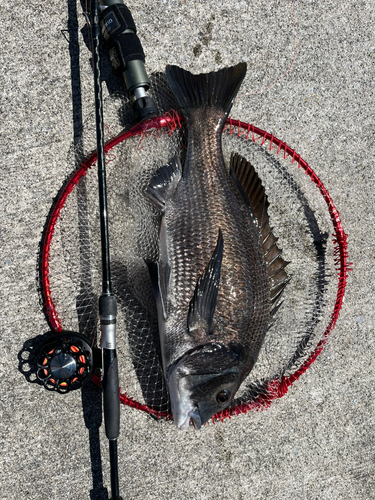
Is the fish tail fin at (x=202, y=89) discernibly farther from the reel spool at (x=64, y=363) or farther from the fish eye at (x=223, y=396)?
the fish eye at (x=223, y=396)

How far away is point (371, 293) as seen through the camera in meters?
2.63

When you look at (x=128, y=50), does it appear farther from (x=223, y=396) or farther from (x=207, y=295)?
(x=223, y=396)

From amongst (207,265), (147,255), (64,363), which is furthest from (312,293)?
(64,363)

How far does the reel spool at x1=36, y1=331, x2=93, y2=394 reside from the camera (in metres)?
2.00

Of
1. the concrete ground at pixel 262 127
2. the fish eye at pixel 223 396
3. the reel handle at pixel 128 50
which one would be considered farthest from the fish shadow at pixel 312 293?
the reel handle at pixel 128 50

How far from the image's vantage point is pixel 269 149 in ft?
7.95

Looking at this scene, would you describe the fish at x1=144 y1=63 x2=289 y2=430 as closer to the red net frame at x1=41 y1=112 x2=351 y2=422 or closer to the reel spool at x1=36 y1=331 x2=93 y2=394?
the red net frame at x1=41 y1=112 x2=351 y2=422

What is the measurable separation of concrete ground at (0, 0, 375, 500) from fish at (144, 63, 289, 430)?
44 centimetres

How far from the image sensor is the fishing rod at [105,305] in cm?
198

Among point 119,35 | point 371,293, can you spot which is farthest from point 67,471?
point 119,35

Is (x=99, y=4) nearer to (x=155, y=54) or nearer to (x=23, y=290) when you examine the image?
(x=155, y=54)

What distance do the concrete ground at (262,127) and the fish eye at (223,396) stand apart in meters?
0.47

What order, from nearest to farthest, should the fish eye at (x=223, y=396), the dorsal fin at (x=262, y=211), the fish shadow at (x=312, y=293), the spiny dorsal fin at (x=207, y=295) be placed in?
1. the spiny dorsal fin at (x=207, y=295)
2. the fish eye at (x=223, y=396)
3. the dorsal fin at (x=262, y=211)
4. the fish shadow at (x=312, y=293)

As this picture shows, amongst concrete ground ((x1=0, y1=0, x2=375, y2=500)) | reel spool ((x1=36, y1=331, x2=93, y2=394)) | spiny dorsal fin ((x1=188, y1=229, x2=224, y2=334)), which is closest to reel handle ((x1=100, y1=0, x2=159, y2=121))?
concrete ground ((x1=0, y1=0, x2=375, y2=500))
